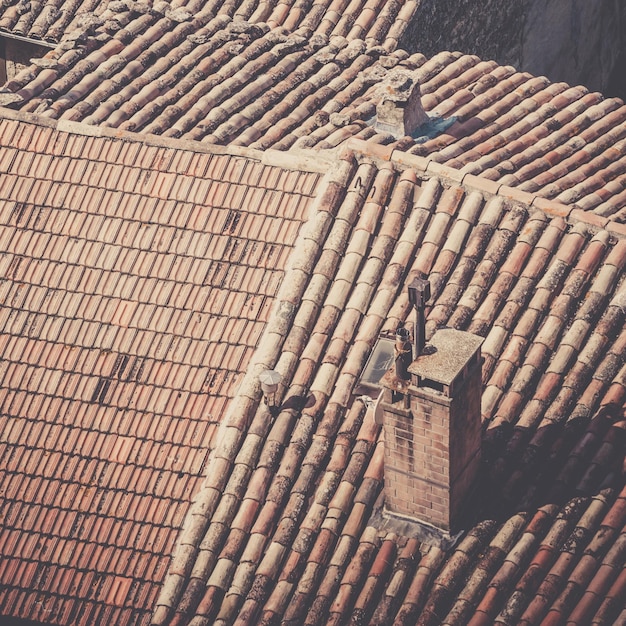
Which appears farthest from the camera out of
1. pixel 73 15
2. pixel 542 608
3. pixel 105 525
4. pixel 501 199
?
pixel 73 15

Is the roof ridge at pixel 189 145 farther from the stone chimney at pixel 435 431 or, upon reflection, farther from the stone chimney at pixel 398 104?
the stone chimney at pixel 435 431

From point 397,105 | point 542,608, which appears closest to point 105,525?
point 542,608

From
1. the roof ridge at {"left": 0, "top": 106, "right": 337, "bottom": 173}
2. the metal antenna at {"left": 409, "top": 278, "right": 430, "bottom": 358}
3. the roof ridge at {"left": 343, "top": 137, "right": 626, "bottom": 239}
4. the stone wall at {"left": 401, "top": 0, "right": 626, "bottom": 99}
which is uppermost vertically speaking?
the stone wall at {"left": 401, "top": 0, "right": 626, "bottom": 99}

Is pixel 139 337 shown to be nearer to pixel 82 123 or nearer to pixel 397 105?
pixel 82 123

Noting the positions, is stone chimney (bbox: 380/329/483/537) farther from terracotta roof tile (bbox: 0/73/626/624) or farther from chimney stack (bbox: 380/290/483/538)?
terracotta roof tile (bbox: 0/73/626/624)

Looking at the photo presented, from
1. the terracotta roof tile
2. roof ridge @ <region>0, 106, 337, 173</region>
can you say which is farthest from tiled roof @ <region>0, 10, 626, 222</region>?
the terracotta roof tile

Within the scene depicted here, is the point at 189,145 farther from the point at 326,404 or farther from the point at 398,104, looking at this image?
the point at 326,404
